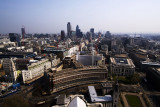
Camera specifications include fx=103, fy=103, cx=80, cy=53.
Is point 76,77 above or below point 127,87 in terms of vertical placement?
above

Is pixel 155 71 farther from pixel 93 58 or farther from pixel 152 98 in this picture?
pixel 93 58

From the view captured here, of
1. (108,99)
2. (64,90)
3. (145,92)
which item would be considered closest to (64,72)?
(64,90)

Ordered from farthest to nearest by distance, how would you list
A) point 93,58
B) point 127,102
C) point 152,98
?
point 93,58, point 152,98, point 127,102

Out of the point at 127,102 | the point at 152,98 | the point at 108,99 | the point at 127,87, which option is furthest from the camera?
the point at 127,87

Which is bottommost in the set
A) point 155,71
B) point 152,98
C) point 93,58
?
point 152,98

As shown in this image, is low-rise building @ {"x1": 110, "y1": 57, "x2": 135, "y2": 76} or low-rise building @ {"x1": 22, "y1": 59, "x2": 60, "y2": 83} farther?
low-rise building @ {"x1": 110, "y1": 57, "x2": 135, "y2": 76}

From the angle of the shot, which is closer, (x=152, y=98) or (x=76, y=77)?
(x=152, y=98)

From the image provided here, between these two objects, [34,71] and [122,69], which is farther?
[122,69]

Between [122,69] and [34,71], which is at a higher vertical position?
[34,71]

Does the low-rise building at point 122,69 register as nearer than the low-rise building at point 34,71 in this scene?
No

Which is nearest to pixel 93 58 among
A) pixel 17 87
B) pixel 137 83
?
pixel 137 83
